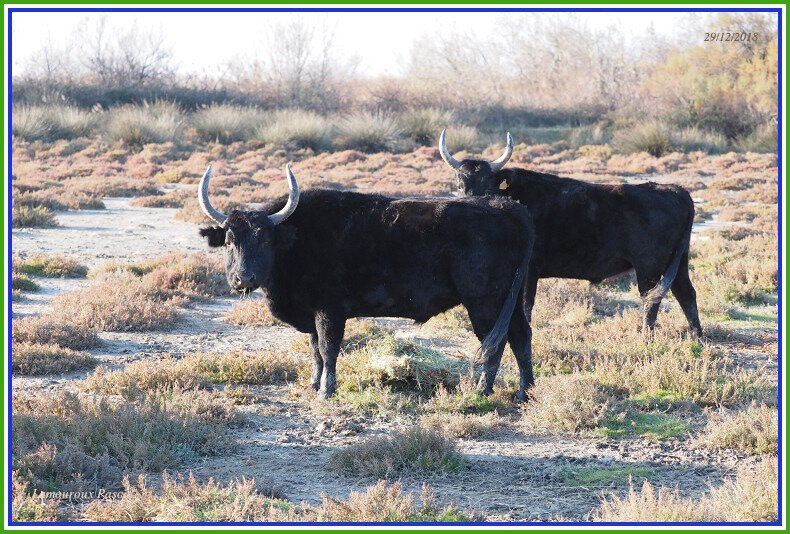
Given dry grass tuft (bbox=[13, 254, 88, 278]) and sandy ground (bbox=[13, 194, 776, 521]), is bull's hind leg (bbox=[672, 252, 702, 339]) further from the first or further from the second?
dry grass tuft (bbox=[13, 254, 88, 278])

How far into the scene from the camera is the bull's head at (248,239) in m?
7.65

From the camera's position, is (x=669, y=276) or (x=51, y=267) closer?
(x=669, y=276)

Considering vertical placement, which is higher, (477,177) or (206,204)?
(477,177)

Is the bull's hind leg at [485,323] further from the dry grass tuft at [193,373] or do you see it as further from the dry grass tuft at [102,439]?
the dry grass tuft at [102,439]

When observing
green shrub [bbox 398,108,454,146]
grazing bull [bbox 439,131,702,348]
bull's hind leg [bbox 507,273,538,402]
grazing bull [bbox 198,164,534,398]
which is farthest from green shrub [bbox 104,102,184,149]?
bull's hind leg [bbox 507,273,538,402]

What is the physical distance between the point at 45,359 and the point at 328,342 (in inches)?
116

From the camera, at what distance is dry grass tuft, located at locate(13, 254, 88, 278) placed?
1304cm

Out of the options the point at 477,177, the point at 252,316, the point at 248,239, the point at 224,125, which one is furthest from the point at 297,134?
the point at 248,239

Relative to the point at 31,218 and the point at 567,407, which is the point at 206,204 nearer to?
the point at 567,407

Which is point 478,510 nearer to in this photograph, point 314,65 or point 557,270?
point 557,270

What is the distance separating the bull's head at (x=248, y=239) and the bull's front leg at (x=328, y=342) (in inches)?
24.6

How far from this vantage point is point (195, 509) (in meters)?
5.41

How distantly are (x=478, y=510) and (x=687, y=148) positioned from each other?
32.5m

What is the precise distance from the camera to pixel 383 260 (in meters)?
7.94
